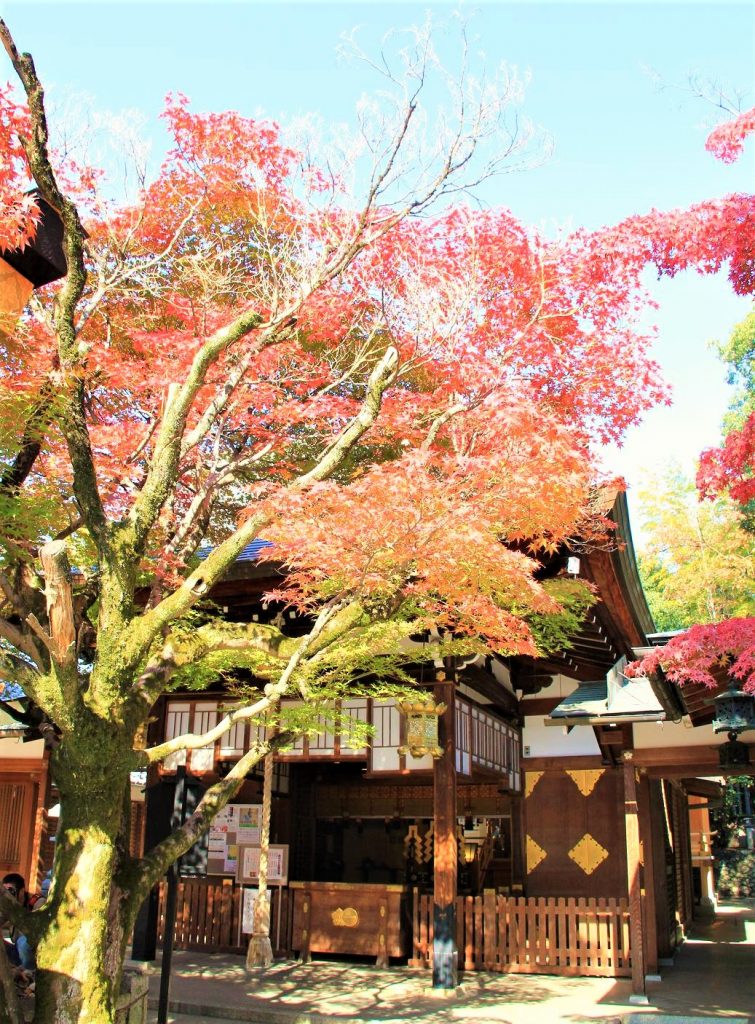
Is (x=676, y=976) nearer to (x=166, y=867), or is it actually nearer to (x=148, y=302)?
(x=166, y=867)

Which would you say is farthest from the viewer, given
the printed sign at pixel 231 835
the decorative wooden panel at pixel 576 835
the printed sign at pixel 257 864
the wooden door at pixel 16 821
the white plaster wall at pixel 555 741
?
the wooden door at pixel 16 821

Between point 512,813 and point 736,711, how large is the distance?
667 centimetres

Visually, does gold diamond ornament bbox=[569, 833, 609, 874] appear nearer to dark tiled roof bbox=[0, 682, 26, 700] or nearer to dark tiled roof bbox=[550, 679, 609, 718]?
dark tiled roof bbox=[550, 679, 609, 718]

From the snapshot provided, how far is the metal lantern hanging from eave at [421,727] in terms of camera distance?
1166 cm

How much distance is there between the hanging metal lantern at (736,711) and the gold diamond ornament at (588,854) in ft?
18.7

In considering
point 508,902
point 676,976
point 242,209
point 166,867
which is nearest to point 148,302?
point 242,209

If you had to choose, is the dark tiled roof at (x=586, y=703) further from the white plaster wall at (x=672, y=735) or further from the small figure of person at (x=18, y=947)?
the small figure of person at (x=18, y=947)

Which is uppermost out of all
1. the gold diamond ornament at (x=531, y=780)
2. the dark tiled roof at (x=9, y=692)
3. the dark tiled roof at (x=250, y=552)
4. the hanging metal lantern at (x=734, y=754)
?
the dark tiled roof at (x=250, y=552)

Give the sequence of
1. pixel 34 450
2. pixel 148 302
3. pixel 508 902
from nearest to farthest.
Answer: pixel 34 450
pixel 148 302
pixel 508 902

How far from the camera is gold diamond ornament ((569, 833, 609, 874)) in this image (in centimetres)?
1350

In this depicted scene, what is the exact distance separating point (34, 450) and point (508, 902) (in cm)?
921

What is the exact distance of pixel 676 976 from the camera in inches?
496

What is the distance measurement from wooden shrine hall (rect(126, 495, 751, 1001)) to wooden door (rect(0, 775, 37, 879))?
351 centimetres

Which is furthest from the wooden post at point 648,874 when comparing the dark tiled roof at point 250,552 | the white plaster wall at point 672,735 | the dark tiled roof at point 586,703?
the dark tiled roof at point 250,552
